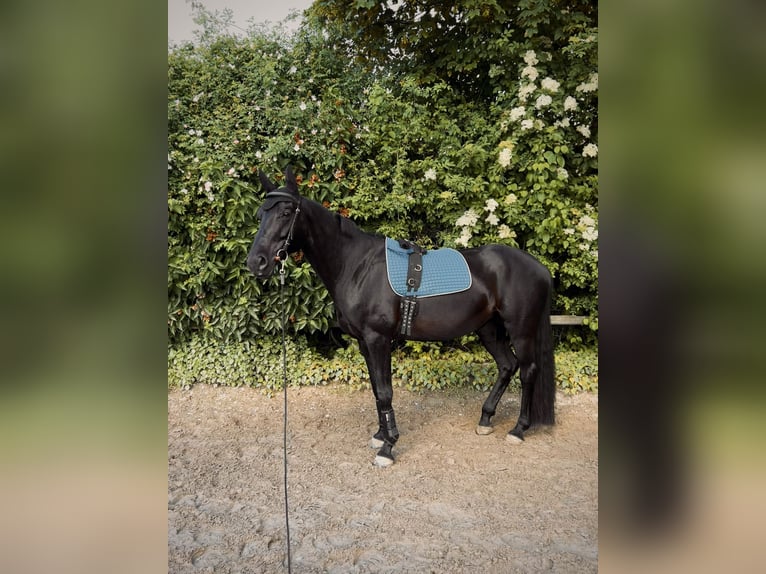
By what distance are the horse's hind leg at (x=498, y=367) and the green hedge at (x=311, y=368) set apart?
0.94 meters

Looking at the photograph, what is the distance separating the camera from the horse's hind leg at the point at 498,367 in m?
3.84

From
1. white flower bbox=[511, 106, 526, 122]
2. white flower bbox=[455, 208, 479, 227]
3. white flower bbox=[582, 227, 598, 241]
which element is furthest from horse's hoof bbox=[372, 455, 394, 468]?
white flower bbox=[511, 106, 526, 122]

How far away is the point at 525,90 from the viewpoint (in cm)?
465

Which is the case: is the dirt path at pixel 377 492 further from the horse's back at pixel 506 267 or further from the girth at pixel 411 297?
the horse's back at pixel 506 267

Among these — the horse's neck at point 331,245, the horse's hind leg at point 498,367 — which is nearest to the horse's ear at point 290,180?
the horse's neck at point 331,245

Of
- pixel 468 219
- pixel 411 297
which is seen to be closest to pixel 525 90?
pixel 468 219

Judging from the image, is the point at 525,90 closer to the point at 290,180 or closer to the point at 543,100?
the point at 543,100

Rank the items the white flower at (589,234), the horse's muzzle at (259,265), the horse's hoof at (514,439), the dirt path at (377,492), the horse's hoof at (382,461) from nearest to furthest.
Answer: the dirt path at (377,492) < the horse's muzzle at (259,265) < the horse's hoof at (382,461) < the horse's hoof at (514,439) < the white flower at (589,234)

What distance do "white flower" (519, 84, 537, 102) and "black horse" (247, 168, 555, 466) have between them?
6.85ft

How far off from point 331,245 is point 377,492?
1761 millimetres
